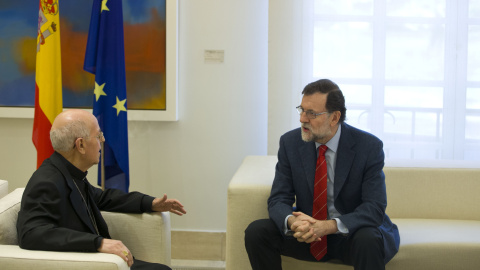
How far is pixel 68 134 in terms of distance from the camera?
2.62 metres

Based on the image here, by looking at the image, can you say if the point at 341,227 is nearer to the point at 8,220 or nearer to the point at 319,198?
the point at 319,198

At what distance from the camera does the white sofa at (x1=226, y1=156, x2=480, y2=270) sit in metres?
3.11

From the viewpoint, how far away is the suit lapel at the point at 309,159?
3.09 m

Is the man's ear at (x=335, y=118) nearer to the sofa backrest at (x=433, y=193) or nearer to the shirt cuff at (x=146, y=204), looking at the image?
the sofa backrest at (x=433, y=193)

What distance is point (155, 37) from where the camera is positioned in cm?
457

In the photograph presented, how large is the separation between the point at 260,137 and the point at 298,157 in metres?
1.55

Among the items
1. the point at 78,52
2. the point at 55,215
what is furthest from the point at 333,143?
the point at 78,52

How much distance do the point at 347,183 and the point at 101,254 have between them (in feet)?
4.47

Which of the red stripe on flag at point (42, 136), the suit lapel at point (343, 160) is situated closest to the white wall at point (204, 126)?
the red stripe on flag at point (42, 136)

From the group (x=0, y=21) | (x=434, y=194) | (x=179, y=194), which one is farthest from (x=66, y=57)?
(x=434, y=194)

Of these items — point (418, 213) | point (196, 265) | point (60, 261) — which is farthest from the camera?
point (196, 265)

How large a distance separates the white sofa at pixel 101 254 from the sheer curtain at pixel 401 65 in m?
1.91

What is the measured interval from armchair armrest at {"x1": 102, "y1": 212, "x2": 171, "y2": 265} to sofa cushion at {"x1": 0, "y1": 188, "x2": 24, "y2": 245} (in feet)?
1.46

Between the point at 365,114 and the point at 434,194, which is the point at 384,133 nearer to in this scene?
the point at 365,114
